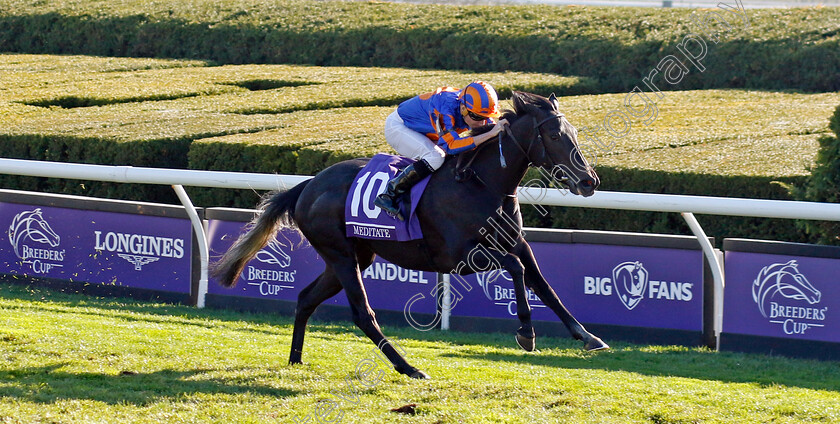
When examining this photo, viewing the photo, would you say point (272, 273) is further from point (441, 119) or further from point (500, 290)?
point (441, 119)

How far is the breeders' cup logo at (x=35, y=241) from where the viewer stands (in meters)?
7.77

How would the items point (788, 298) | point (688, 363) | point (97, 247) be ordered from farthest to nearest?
point (97, 247) → point (788, 298) → point (688, 363)

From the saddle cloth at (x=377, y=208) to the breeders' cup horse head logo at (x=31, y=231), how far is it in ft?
11.4

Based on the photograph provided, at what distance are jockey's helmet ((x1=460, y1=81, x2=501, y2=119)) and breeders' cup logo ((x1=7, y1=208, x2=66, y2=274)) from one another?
13.6 feet

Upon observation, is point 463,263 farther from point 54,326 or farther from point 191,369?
point 54,326

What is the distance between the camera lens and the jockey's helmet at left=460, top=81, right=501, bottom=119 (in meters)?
4.96

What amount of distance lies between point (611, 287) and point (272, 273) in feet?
7.98

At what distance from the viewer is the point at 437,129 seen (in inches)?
206

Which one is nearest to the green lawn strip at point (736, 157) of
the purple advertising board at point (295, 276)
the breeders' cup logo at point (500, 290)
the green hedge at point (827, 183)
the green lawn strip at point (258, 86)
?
the green hedge at point (827, 183)

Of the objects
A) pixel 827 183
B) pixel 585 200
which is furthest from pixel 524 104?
pixel 827 183

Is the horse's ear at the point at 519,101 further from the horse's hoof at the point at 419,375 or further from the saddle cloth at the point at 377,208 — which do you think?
the horse's hoof at the point at 419,375

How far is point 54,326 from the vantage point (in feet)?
19.6

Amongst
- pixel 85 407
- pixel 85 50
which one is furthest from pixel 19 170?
pixel 85 50

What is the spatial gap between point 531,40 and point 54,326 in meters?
8.84
